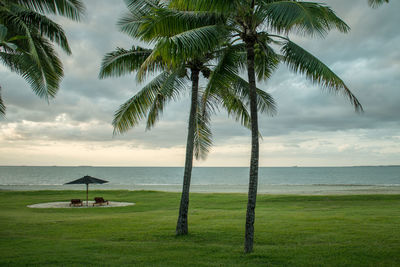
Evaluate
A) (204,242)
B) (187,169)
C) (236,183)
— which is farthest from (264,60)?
(236,183)

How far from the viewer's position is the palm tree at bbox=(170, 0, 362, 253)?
686 cm

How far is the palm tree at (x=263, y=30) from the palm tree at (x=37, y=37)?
4.48m

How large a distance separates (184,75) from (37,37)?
16.3 feet

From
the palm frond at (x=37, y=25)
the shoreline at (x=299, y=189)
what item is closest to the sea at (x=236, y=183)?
the shoreline at (x=299, y=189)

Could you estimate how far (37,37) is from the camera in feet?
34.9

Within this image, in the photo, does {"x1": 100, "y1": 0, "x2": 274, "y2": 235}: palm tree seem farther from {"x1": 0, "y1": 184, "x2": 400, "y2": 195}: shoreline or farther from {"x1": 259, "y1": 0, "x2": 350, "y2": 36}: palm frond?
{"x1": 0, "y1": 184, "x2": 400, "y2": 195}: shoreline

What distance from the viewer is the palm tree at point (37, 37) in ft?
31.1

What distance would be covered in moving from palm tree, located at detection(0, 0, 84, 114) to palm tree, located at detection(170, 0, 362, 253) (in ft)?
14.7

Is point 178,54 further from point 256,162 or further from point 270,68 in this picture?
point 270,68

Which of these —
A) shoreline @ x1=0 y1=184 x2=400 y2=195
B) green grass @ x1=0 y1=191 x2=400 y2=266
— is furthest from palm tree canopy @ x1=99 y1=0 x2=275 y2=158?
shoreline @ x1=0 y1=184 x2=400 y2=195

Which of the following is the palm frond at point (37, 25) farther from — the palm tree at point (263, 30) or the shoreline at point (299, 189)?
the shoreline at point (299, 189)

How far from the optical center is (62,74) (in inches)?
435

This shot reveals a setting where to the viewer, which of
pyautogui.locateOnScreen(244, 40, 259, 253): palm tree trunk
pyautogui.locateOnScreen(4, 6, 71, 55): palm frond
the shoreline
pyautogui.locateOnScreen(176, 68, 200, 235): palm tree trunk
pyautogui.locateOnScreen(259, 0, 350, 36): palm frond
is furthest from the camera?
the shoreline

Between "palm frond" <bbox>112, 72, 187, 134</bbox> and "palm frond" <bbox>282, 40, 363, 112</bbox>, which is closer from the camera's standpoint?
"palm frond" <bbox>282, 40, 363, 112</bbox>
